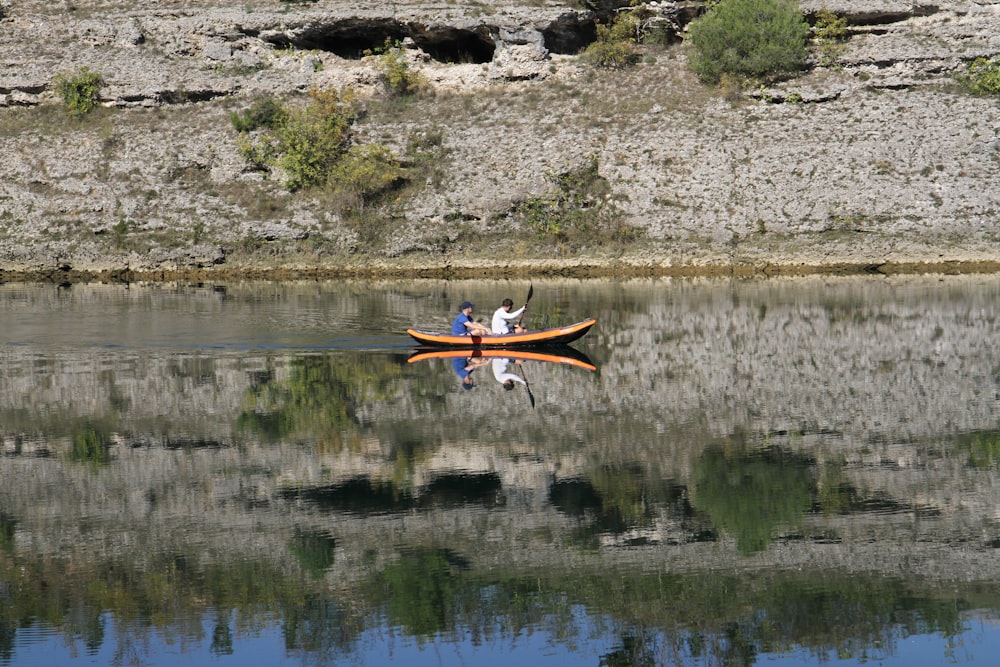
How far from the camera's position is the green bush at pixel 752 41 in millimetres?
76000

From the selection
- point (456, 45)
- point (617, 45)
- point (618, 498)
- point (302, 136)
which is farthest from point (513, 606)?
point (456, 45)

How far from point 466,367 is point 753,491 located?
16.4m

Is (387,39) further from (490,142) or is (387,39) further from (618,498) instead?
(618,498)

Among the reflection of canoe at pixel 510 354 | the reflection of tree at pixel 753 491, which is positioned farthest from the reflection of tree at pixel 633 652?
the reflection of canoe at pixel 510 354

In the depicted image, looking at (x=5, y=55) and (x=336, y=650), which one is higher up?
(x=5, y=55)

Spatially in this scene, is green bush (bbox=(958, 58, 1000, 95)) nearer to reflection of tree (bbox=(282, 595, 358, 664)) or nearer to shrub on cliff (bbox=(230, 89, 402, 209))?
shrub on cliff (bbox=(230, 89, 402, 209))

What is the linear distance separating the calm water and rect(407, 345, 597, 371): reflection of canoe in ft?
1.51

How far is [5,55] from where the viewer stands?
282ft

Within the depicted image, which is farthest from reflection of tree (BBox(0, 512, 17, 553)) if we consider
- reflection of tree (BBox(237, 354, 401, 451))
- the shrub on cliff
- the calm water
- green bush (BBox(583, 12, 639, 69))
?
green bush (BBox(583, 12, 639, 69))

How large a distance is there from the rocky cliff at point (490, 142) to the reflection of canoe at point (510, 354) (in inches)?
1201

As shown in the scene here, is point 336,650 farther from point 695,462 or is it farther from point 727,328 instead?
point 727,328

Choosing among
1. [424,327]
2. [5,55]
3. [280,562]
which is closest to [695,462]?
[280,562]

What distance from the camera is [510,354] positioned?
3594cm

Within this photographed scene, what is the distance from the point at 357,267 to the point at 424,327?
28.8 metres
